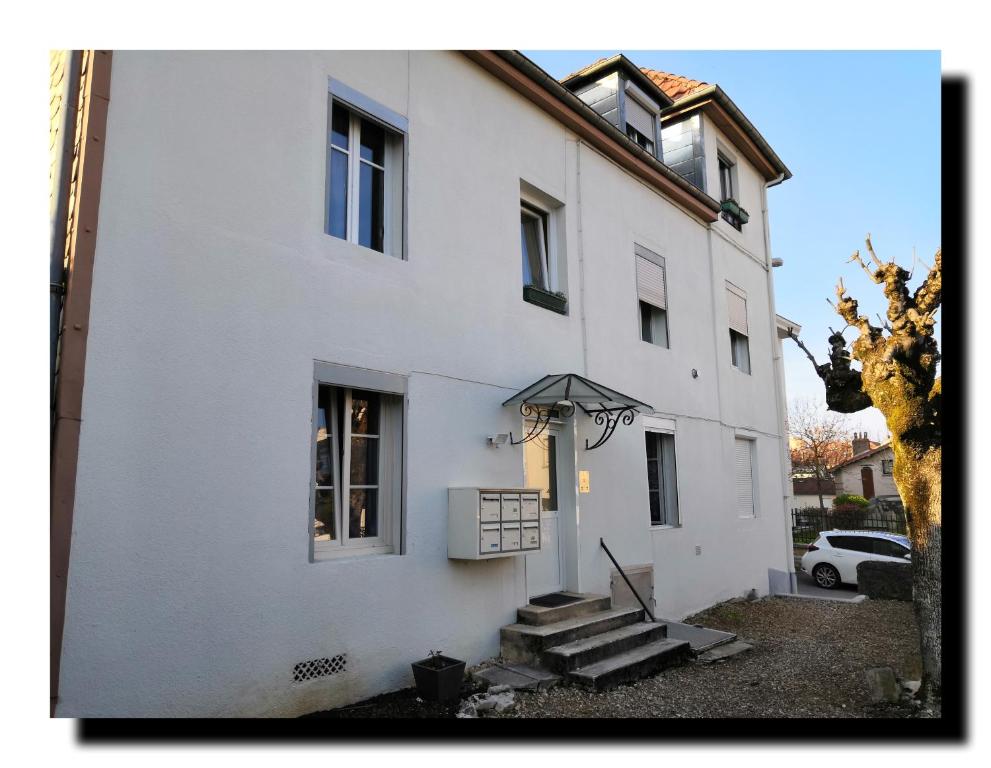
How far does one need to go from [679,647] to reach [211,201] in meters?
5.77

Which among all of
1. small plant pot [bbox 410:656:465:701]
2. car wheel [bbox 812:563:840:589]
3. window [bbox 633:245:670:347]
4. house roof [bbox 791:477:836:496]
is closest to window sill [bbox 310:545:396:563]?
small plant pot [bbox 410:656:465:701]

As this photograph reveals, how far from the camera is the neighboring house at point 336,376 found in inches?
168

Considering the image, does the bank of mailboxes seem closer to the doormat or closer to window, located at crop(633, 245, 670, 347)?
the doormat

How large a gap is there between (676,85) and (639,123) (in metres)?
2.40

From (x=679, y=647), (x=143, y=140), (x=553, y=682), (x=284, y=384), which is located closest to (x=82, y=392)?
(x=284, y=384)

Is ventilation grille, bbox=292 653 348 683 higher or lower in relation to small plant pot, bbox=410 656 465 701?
higher

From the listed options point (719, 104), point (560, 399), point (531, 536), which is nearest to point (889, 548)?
point (719, 104)

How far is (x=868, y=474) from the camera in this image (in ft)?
132

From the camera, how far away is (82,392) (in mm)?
4117

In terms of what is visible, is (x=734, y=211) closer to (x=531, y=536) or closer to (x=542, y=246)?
(x=542, y=246)

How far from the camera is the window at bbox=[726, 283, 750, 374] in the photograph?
39.7 feet

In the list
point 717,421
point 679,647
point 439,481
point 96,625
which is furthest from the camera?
point 717,421

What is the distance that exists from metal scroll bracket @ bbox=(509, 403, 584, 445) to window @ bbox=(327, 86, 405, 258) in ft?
7.14
